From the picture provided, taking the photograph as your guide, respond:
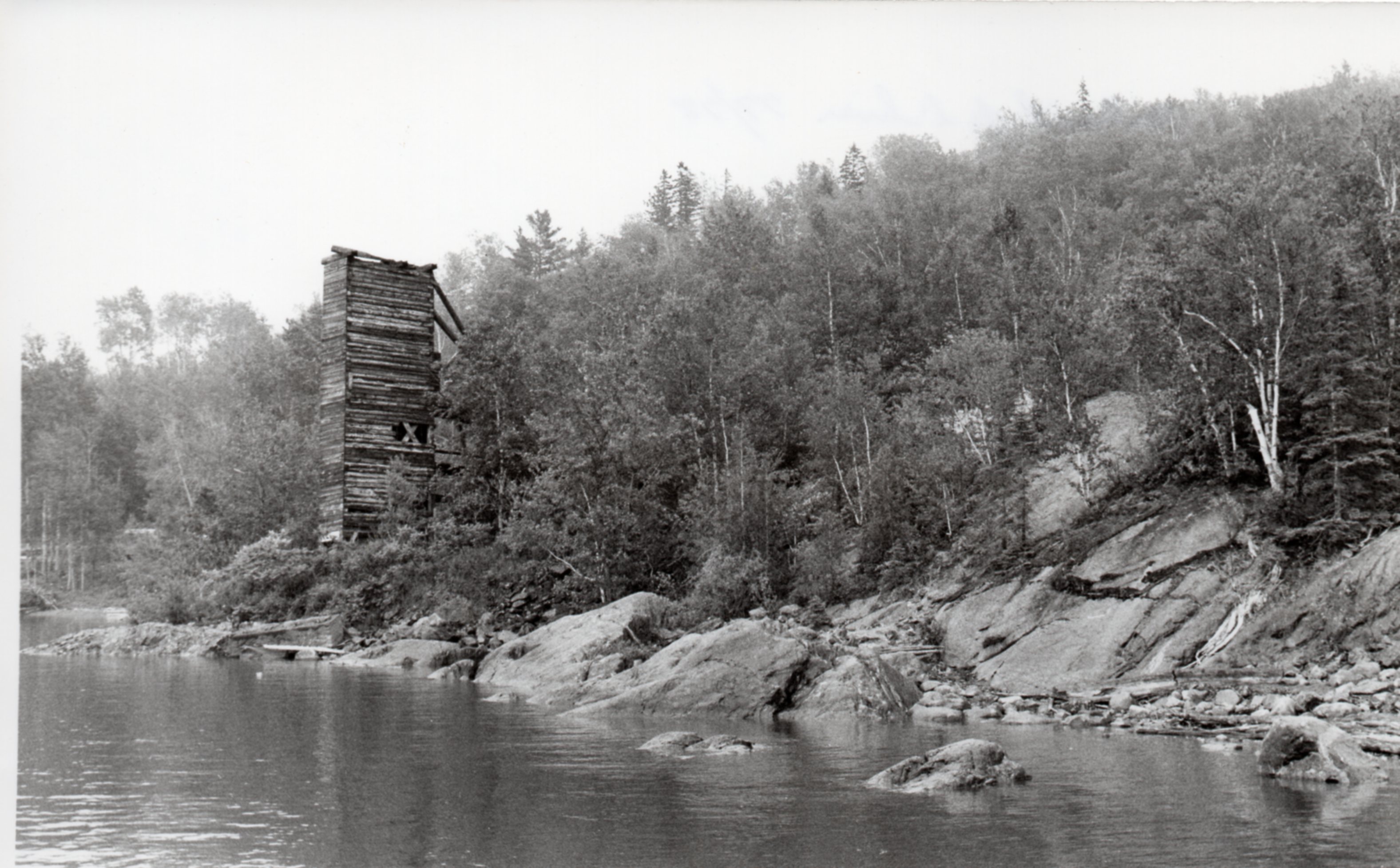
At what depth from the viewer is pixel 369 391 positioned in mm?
49844

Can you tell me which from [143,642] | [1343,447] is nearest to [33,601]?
[143,642]

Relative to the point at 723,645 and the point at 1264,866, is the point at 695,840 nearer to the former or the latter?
the point at 1264,866

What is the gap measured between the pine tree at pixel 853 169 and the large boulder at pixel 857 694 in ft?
238

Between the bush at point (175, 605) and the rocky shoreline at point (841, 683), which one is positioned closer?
the rocky shoreline at point (841, 683)

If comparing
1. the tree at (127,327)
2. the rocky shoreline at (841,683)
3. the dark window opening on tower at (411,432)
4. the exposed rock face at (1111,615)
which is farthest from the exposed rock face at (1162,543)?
the dark window opening on tower at (411,432)

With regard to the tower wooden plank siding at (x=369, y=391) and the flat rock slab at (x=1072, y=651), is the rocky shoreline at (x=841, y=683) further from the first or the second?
the tower wooden plank siding at (x=369, y=391)

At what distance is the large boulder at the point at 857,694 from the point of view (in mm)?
23703

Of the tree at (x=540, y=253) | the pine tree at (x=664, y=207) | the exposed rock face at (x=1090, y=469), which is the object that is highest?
the pine tree at (x=664, y=207)

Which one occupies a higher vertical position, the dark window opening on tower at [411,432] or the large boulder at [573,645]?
the dark window opening on tower at [411,432]

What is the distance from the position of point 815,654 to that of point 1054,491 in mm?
14305

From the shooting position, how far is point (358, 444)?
49375mm

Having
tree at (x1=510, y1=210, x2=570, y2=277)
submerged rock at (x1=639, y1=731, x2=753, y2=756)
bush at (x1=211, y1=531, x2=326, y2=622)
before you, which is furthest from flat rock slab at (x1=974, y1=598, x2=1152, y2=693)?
tree at (x1=510, y1=210, x2=570, y2=277)

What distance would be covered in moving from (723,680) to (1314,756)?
40.0ft

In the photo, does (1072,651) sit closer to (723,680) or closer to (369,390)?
(723,680)
